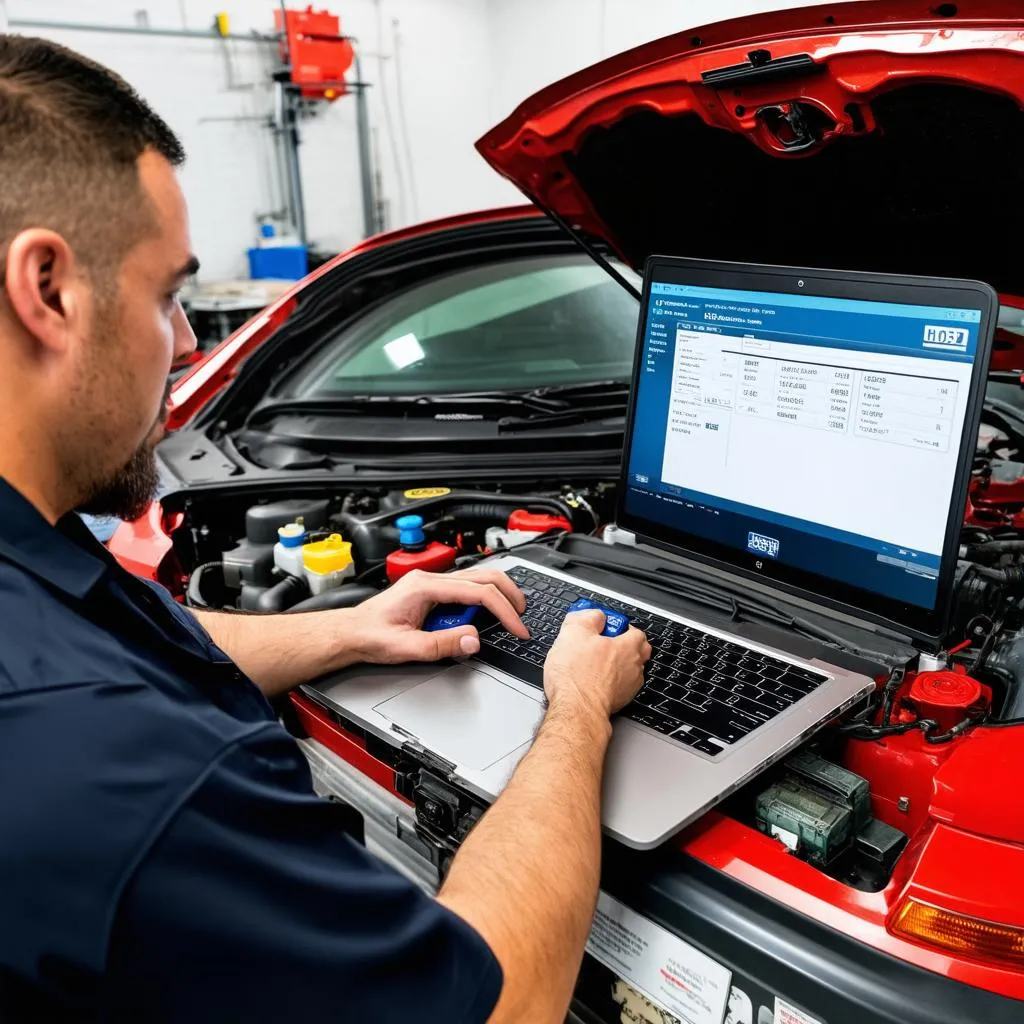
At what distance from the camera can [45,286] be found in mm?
575

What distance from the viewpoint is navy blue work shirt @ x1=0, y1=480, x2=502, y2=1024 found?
0.47m

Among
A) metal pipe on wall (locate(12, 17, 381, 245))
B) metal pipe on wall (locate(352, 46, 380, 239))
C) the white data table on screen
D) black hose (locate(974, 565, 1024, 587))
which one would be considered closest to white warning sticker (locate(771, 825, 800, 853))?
the white data table on screen

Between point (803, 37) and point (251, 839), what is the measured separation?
33.5 inches

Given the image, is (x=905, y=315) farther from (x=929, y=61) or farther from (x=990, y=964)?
(x=990, y=964)

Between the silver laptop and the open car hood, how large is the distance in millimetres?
164

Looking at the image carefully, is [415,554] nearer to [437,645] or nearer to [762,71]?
[437,645]

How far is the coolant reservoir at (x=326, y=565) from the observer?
1311 mm

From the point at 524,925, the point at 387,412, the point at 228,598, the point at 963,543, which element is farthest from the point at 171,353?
the point at 387,412

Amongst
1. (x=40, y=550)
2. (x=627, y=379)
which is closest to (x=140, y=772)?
(x=40, y=550)

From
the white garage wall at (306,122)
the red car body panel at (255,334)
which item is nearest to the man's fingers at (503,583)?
the red car body panel at (255,334)

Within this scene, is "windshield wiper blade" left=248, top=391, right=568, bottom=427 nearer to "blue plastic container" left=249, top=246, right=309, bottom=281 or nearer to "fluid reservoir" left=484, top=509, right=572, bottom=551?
"fluid reservoir" left=484, top=509, right=572, bottom=551

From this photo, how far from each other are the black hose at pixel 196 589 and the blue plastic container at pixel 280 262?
4197 mm

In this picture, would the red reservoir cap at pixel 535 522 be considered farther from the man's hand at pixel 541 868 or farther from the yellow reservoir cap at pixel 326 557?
the man's hand at pixel 541 868

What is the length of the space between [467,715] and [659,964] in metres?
0.28
